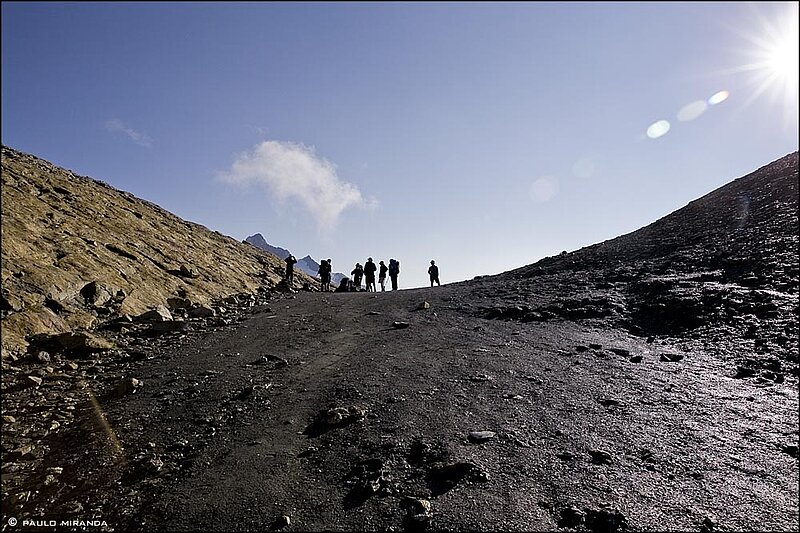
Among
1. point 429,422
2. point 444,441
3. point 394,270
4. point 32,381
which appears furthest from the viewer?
point 394,270

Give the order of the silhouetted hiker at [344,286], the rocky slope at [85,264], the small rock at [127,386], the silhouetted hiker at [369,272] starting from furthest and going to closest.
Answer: the silhouetted hiker at [344,286] < the silhouetted hiker at [369,272] < the rocky slope at [85,264] < the small rock at [127,386]

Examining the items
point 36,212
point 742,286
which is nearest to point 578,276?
point 742,286

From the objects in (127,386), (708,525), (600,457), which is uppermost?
(127,386)

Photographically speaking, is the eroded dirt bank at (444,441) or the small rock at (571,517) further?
the eroded dirt bank at (444,441)

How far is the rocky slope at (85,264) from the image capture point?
1184cm

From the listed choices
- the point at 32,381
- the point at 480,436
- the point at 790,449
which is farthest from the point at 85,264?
the point at 790,449

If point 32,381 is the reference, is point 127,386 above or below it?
below

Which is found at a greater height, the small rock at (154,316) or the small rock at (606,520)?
the small rock at (154,316)

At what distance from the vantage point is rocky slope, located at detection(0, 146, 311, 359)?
11844 millimetres

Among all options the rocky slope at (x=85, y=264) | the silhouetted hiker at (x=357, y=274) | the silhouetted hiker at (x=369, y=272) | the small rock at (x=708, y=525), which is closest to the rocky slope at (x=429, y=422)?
the small rock at (x=708, y=525)

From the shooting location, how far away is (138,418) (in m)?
7.52

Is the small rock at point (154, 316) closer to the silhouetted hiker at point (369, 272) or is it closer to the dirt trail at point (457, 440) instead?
the dirt trail at point (457, 440)

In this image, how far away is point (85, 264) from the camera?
15125mm

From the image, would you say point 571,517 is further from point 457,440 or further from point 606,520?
point 457,440
